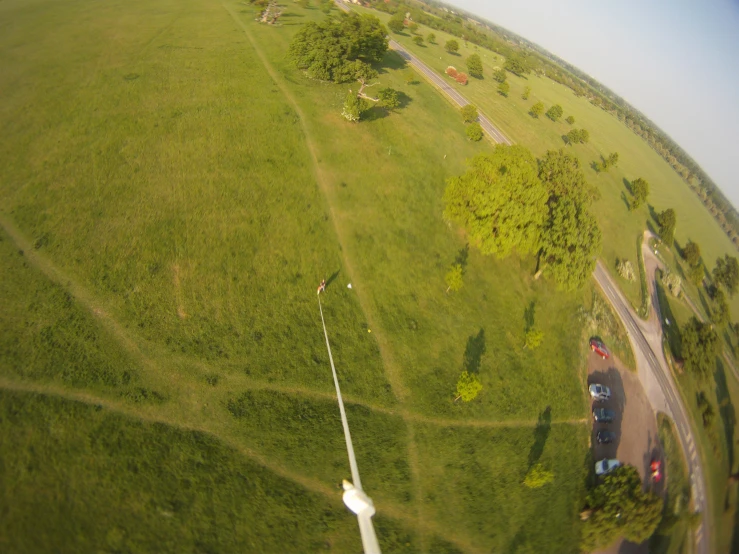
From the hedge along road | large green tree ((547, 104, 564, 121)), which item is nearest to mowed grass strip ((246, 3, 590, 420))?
the hedge along road

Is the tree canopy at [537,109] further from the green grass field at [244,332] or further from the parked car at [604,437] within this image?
the parked car at [604,437]

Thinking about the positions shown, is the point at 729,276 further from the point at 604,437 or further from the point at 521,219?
the point at 521,219

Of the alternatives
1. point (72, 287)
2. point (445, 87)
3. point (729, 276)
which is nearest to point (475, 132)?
point (445, 87)

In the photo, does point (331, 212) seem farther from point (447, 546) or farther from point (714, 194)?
point (714, 194)

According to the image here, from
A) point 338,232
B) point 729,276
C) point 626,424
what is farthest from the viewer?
point 729,276

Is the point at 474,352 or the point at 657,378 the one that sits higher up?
the point at 657,378

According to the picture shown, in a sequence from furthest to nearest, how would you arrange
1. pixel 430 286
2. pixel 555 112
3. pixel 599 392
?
pixel 555 112
pixel 430 286
pixel 599 392

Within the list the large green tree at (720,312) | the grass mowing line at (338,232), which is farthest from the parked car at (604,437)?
the large green tree at (720,312)

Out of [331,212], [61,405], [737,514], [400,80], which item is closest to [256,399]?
[61,405]
